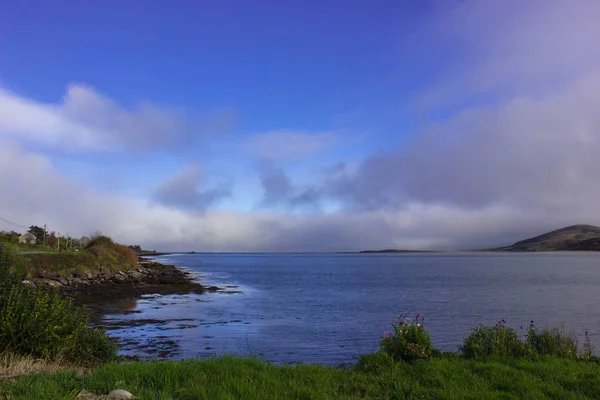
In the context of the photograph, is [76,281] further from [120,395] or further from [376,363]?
[120,395]

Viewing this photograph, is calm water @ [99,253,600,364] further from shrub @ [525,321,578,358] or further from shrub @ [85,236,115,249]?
shrub @ [85,236,115,249]

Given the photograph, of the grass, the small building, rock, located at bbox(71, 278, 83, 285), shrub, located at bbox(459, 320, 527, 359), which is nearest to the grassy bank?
rock, located at bbox(71, 278, 83, 285)

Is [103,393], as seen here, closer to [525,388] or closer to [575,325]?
[525,388]

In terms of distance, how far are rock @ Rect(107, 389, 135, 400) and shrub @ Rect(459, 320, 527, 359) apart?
800 centimetres

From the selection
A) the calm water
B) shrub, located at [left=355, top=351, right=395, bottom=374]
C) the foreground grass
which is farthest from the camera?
the calm water

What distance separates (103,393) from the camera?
21.7 feet

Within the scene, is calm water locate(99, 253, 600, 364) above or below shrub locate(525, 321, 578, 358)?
below

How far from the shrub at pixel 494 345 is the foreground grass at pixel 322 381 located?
109 centimetres

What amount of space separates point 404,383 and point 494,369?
2.35 m

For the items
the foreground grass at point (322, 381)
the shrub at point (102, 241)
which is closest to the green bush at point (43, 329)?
the foreground grass at point (322, 381)

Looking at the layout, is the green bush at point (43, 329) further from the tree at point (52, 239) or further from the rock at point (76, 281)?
the tree at point (52, 239)

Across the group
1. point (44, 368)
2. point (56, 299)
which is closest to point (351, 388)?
point (44, 368)

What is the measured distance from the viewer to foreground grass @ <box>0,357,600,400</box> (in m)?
6.74

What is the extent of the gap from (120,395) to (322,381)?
3541 mm
